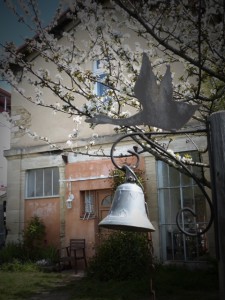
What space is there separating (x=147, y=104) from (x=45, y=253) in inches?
391

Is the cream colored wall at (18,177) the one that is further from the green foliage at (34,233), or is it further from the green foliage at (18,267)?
the green foliage at (18,267)

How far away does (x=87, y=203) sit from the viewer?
11195 mm

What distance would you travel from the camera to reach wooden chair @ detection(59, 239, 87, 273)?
1027 cm

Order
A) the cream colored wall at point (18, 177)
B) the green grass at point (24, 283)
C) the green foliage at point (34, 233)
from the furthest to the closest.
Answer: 1. the cream colored wall at point (18, 177)
2. the green foliage at point (34, 233)
3. the green grass at point (24, 283)

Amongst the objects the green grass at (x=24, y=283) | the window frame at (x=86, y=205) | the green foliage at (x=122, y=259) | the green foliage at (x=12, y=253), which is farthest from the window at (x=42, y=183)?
the green foliage at (x=122, y=259)

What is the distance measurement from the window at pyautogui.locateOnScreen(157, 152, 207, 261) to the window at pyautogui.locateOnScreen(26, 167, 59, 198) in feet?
13.0

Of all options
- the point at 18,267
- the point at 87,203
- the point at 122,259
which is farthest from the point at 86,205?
the point at 122,259

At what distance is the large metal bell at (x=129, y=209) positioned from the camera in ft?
7.16

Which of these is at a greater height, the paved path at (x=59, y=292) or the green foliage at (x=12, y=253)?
the green foliage at (x=12, y=253)

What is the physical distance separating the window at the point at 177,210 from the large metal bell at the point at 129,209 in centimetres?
735

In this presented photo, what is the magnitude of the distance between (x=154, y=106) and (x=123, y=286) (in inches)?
251

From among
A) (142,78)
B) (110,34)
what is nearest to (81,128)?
(110,34)

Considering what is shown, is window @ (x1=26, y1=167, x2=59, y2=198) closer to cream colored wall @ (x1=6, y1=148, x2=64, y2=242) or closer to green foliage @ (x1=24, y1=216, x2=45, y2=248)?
cream colored wall @ (x1=6, y1=148, x2=64, y2=242)

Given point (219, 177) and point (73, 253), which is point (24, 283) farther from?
point (219, 177)
